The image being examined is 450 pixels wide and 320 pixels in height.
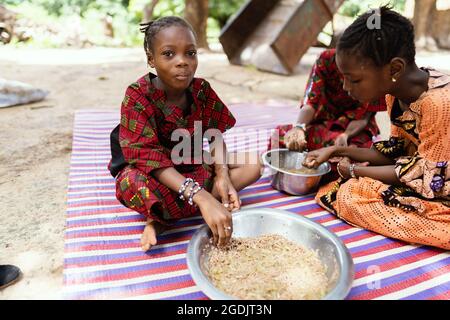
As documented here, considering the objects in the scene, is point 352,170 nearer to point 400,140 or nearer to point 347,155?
point 347,155

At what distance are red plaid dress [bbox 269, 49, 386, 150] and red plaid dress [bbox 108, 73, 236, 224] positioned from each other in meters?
0.80

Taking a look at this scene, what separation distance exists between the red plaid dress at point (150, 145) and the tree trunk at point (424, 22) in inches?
309

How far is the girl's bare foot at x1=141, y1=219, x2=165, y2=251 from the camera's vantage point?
5.58ft

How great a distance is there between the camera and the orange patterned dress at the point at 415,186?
1.62 meters

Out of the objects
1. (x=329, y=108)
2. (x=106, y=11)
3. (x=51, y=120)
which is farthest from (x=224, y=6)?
(x=329, y=108)

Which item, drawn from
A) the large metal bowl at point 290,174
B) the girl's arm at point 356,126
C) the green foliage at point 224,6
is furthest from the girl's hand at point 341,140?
the green foliage at point 224,6

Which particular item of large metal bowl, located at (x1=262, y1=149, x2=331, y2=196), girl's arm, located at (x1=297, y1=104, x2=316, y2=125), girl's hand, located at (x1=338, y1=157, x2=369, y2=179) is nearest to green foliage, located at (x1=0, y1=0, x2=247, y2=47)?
girl's arm, located at (x1=297, y1=104, x2=316, y2=125)

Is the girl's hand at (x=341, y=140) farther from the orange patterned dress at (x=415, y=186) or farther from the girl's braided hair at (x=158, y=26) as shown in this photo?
the girl's braided hair at (x=158, y=26)

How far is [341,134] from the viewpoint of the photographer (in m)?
2.45

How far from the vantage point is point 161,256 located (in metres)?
1.72

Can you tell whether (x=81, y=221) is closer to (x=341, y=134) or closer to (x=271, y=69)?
(x=341, y=134)

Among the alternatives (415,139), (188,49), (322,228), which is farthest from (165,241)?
(415,139)

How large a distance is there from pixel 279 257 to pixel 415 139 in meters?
0.87
